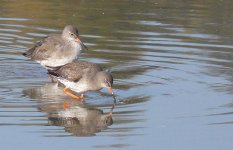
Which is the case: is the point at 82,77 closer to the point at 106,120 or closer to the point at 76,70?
the point at 76,70

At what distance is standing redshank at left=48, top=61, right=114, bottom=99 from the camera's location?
49.8 feet

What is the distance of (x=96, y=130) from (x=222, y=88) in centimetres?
370

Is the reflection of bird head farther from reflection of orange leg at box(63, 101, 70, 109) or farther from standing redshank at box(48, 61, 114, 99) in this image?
standing redshank at box(48, 61, 114, 99)

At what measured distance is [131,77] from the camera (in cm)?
1708

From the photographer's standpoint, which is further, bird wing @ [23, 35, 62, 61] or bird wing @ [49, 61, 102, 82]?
bird wing @ [23, 35, 62, 61]

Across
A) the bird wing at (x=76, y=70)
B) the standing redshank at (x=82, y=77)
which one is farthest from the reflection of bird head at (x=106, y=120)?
the bird wing at (x=76, y=70)

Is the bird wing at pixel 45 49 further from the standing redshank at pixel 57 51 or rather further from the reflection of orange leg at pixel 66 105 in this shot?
A: the reflection of orange leg at pixel 66 105

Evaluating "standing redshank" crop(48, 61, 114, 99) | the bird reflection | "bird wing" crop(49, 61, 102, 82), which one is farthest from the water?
"bird wing" crop(49, 61, 102, 82)

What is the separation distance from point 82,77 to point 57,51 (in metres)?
2.39

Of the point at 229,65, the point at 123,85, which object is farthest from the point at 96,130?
the point at 229,65

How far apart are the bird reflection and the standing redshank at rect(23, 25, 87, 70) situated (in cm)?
193

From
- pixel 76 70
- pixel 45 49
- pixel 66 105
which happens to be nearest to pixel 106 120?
pixel 66 105

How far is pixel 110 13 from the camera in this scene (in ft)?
79.8

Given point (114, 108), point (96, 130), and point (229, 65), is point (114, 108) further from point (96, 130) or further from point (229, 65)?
point (229, 65)
